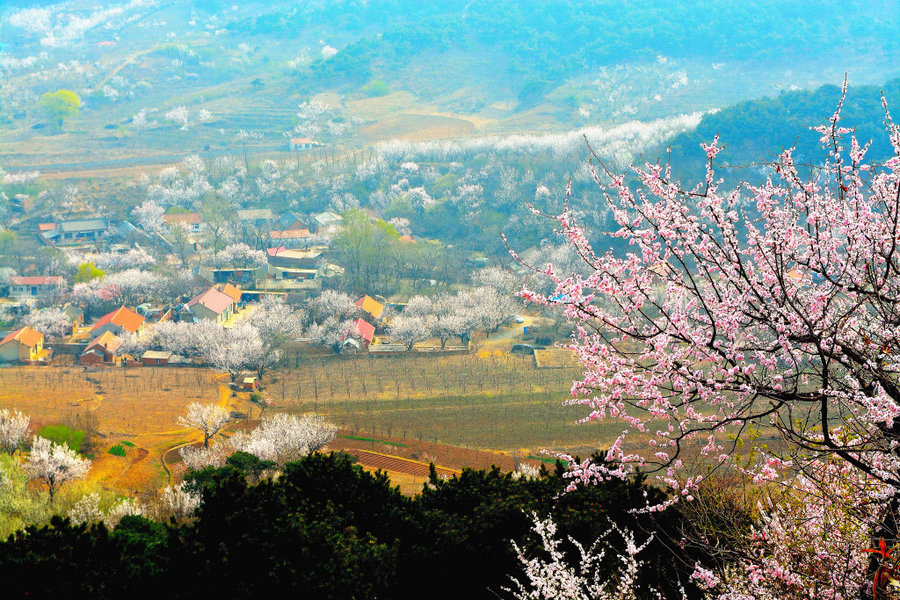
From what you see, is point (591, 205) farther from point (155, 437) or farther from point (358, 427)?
point (155, 437)

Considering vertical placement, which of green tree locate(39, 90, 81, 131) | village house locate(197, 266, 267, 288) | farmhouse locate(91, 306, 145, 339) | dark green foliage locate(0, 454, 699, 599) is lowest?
farmhouse locate(91, 306, 145, 339)

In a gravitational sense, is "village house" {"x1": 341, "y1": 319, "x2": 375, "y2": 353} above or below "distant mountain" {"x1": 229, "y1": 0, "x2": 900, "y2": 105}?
below

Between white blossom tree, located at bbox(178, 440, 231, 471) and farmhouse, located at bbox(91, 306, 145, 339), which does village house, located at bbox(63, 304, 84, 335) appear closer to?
farmhouse, located at bbox(91, 306, 145, 339)

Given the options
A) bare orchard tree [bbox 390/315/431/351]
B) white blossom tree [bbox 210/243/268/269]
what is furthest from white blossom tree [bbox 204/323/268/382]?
white blossom tree [bbox 210/243/268/269]

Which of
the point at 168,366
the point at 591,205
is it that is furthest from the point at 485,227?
the point at 168,366

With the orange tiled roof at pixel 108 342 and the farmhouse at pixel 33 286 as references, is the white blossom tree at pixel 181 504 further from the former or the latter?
the farmhouse at pixel 33 286

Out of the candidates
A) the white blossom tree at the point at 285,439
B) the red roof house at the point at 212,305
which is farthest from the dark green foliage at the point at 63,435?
the red roof house at the point at 212,305

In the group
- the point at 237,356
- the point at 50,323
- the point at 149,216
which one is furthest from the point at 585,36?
the point at 237,356

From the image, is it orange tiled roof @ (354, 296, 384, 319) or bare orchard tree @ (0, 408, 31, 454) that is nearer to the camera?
bare orchard tree @ (0, 408, 31, 454)
